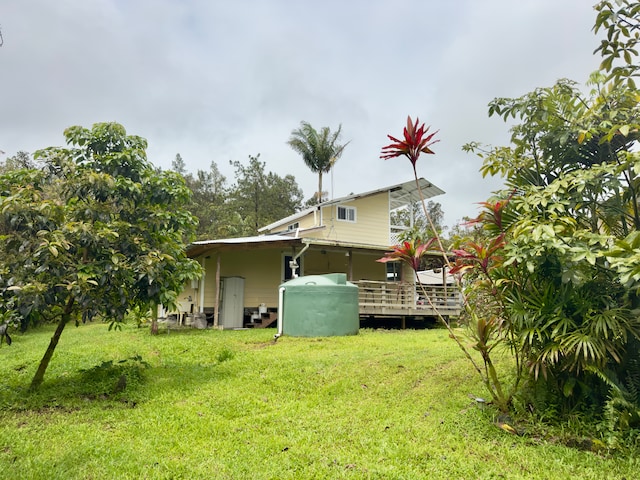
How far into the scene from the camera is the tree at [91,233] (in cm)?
499

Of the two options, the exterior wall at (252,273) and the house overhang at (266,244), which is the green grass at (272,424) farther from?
the exterior wall at (252,273)

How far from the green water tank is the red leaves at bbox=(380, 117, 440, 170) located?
24.0ft

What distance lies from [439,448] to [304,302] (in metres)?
7.66

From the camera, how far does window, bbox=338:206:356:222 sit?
17656 mm

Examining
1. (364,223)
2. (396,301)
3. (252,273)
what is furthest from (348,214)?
(252,273)

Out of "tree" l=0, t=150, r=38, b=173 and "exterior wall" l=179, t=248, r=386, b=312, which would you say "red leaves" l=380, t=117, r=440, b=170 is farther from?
"tree" l=0, t=150, r=38, b=173

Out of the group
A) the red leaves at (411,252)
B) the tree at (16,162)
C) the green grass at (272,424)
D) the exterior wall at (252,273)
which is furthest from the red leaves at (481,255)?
the tree at (16,162)

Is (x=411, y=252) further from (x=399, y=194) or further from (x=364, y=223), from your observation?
(x=399, y=194)

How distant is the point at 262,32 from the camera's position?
767cm

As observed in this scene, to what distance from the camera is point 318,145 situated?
2642 cm

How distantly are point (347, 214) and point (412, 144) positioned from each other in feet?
44.7

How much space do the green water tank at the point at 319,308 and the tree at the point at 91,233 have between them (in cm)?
508

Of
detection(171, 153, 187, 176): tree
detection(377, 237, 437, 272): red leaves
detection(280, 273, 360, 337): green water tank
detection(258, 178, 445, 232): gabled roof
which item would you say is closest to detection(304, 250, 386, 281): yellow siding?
detection(258, 178, 445, 232): gabled roof

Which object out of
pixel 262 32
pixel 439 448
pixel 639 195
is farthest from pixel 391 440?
pixel 262 32
